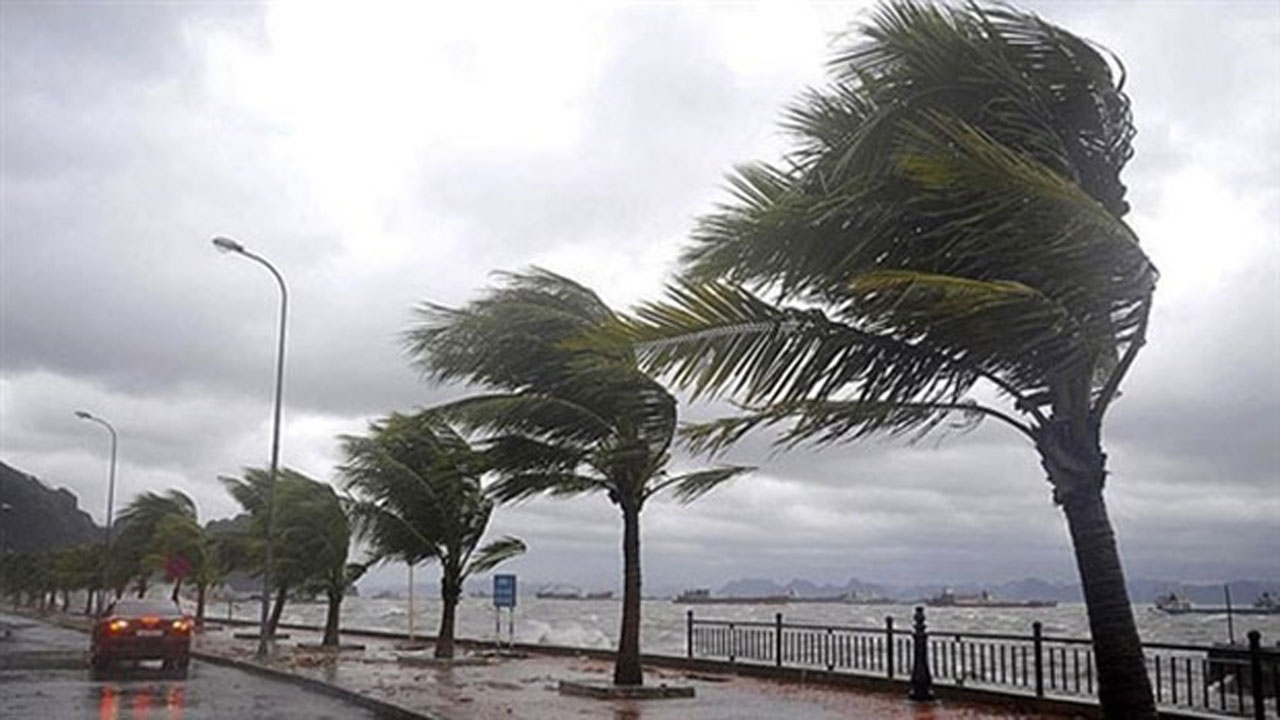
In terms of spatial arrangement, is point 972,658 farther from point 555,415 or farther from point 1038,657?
point 555,415

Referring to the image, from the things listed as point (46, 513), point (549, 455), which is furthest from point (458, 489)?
point (46, 513)

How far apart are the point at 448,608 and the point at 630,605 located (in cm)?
1038

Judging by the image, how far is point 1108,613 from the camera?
29.4 feet

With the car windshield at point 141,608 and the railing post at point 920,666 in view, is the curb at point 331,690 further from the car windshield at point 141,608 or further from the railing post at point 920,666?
the railing post at point 920,666

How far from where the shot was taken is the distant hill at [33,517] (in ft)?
541

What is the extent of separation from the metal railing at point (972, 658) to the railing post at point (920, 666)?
0.04 ft

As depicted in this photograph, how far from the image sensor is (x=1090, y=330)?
907cm

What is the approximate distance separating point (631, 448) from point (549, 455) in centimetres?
161

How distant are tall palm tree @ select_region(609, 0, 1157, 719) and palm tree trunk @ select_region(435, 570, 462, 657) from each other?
19388 millimetres

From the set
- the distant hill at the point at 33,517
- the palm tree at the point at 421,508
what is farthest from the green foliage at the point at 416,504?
the distant hill at the point at 33,517

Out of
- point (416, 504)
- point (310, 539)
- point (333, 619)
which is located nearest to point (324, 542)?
point (310, 539)

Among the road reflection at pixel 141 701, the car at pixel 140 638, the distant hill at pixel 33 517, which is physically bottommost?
the road reflection at pixel 141 701

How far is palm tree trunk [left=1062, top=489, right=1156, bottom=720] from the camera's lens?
8.83 metres

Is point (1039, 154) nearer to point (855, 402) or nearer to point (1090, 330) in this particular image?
point (1090, 330)
